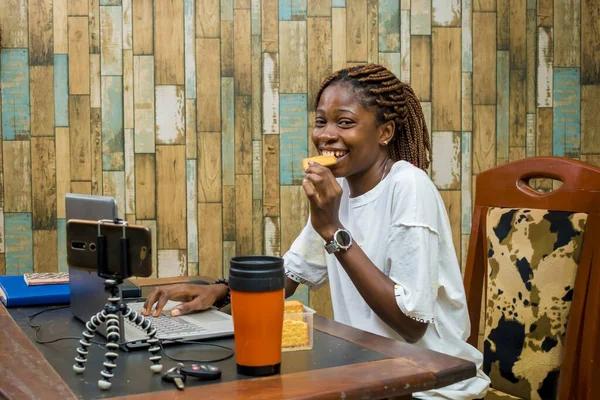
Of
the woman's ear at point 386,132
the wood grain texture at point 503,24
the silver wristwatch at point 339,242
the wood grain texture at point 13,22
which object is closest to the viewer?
the silver wristwatch at point 339,242

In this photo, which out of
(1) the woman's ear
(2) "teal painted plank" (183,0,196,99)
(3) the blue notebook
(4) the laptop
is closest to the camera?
(4) the laptop

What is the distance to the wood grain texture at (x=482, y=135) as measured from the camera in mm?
3498

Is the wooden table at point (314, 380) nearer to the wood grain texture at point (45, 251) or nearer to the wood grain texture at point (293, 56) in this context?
the wood grain texture at point (45, 251)

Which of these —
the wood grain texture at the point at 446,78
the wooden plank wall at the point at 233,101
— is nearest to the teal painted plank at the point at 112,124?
the wooden plank wall at the point at 233,101

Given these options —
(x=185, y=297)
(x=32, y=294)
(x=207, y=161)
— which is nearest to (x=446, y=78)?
(x=207, y=161)

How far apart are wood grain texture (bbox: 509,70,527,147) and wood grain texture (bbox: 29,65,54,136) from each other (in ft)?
6.90

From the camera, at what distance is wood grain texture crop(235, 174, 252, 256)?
11.0 feet

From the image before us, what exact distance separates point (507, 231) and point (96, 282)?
40.6 inches

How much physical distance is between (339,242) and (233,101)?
6.33 ft

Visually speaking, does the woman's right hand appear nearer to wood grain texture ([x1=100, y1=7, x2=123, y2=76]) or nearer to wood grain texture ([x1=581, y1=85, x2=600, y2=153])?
wood grain texture ([x1=100, y1=7, x2=123, y2=76])

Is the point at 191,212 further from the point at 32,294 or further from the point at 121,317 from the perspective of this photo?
the point at 121,317

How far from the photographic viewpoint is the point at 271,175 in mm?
3371

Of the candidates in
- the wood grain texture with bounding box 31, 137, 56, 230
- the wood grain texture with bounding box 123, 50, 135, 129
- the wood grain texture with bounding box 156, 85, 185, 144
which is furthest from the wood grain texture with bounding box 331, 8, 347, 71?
the wood grain texture with bounding box 31, 137, 56, 230

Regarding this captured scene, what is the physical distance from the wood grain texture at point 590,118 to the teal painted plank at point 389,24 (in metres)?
0.94
